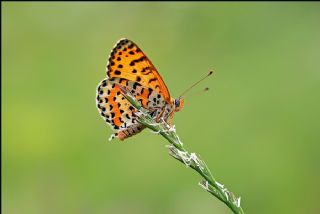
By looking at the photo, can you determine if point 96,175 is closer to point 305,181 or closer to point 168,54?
point 305,181

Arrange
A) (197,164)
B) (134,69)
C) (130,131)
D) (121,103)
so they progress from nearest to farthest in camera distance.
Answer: (197,164) → (130,131) → (121,103) → (134,69)

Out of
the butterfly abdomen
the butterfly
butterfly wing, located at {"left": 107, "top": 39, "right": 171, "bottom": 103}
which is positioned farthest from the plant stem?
butterfly wing, located at {"left": 107, "top": 39, "right": 171, "bottom": 103}

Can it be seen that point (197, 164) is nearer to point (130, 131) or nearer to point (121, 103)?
point (130, 131)

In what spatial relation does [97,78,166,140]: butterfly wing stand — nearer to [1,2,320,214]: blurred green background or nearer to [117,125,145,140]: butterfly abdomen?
[117,125,145,140]: butterfly abdomen

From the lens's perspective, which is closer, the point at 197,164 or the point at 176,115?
the point at 197,164

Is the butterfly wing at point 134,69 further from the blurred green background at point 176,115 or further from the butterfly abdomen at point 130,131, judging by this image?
the blurred green background at point 176,115

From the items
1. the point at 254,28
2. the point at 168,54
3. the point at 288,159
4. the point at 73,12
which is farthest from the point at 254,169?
the point at 73,12

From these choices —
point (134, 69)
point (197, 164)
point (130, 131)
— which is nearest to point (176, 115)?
point (134, 69)
